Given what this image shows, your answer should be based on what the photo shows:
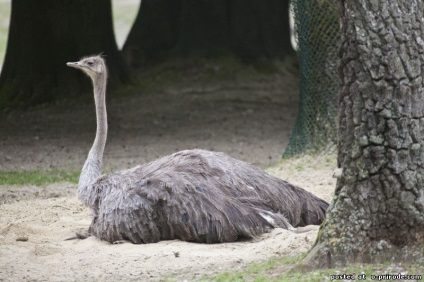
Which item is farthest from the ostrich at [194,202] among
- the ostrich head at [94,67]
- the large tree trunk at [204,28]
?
the large tree trunk at [204,28]

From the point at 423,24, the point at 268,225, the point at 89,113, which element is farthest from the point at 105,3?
the point at 423,24

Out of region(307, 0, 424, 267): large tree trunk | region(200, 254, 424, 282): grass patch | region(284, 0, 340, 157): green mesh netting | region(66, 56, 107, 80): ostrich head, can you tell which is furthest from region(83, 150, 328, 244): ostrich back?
region(284, 0, 340, 157): green mesh netting

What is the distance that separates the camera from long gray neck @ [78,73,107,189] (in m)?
8.39

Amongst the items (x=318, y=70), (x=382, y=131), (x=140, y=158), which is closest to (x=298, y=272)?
(x=382, y=131)

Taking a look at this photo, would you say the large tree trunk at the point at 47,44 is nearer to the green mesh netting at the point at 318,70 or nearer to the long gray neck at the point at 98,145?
the green mesh netting at the point at 318,70

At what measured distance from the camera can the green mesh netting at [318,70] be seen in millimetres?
11062

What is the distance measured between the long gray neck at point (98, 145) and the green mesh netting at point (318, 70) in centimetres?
306

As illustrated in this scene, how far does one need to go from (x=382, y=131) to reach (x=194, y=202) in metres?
1.90

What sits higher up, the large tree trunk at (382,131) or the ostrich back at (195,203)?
the large tree trunk at (382,131)

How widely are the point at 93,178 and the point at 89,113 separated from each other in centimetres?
769

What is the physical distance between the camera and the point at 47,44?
1630cm

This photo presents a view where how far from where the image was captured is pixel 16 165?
41.7ft

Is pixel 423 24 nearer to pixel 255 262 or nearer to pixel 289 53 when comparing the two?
pixel 255 262

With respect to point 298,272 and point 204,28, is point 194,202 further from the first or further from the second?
point 204,28
